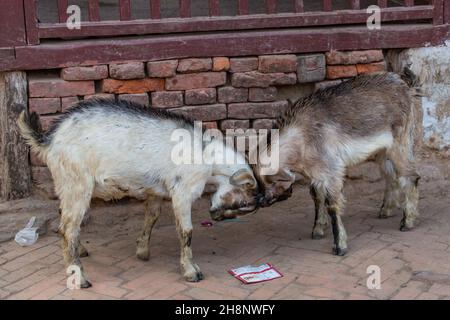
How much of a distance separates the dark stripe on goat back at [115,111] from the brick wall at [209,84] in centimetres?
91

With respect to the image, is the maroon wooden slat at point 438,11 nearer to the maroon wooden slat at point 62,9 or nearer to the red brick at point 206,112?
the red brick at point 206,112

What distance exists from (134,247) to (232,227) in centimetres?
92

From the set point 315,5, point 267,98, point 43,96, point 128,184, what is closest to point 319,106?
point 267,98

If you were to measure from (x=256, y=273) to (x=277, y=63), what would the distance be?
2061 millimetres

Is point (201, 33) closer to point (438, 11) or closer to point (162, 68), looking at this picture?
point (162, 68)

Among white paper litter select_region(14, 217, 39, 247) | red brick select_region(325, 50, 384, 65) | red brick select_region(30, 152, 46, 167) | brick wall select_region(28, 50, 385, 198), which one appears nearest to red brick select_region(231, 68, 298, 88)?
brick wall select_region(28, 50, 385, 198)

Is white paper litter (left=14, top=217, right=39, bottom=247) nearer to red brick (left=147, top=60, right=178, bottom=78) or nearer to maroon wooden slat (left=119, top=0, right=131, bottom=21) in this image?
red brick (left=147, top=60, right=178, bottom=78)

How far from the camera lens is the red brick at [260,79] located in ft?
21.7

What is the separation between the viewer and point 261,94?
6.71 m

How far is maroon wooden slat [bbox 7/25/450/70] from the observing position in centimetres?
625

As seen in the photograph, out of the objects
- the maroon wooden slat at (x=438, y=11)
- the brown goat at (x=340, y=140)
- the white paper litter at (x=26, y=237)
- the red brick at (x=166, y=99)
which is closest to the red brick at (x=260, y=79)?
the red brick at (x=166, y=99)

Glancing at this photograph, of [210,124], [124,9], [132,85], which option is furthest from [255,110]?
[124,9]

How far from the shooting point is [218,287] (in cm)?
530

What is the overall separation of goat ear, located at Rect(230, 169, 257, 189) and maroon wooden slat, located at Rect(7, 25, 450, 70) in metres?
1.43
